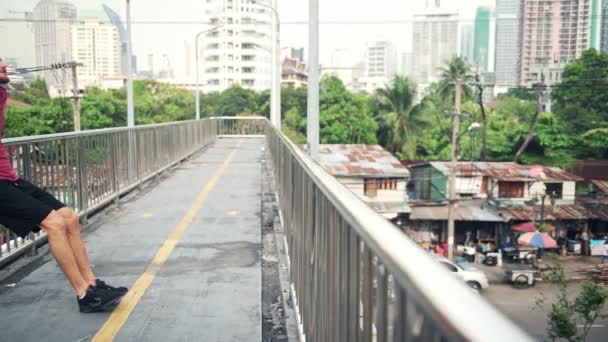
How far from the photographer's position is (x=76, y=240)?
435 cm

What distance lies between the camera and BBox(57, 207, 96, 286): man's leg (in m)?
4.25

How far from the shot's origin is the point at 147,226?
25.8 ft

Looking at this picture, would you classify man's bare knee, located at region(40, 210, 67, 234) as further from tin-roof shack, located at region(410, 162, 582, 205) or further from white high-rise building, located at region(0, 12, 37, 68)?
tin-roof shack, located at region(410, 162, 582, 205)

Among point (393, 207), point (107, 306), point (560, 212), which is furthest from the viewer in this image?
point (560, 212)

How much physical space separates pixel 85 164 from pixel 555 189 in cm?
4076

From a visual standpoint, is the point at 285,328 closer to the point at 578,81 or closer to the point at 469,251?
the point at 469,251

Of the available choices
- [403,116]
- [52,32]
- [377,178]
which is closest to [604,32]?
[403,116]

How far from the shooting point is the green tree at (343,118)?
65.2 meters

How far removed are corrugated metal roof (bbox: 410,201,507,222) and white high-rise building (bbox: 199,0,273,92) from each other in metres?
95.1

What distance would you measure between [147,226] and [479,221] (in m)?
38.3

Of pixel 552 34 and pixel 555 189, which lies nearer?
pixel 555 189

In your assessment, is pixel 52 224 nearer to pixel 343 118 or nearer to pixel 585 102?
pixel 343 118

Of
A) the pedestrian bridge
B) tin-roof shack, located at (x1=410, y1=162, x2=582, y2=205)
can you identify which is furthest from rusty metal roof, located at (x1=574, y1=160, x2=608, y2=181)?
the pedestrian bridge

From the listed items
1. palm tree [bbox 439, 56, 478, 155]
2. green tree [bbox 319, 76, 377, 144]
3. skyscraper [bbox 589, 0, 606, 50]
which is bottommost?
green tree [bbox 319, 76, 377, 144]
